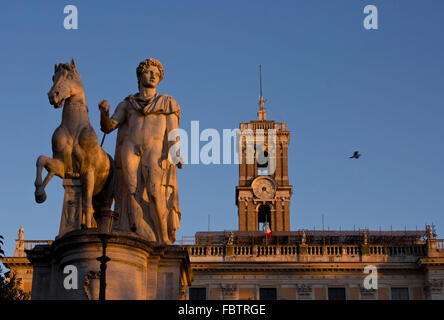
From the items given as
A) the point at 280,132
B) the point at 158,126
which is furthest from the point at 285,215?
the point at 158,126

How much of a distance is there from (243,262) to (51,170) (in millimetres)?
38027

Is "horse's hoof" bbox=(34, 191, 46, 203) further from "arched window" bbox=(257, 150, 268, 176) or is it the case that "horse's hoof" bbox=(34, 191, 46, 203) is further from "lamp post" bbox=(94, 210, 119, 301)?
"arched window" bbox=(257, 150, 268, 176)

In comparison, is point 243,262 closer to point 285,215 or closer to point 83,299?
point 285,215

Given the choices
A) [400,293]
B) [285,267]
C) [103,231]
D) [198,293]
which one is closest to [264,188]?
[285,267]

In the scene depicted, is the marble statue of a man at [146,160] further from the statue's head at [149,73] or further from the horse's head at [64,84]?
the horse's head at [64,84]

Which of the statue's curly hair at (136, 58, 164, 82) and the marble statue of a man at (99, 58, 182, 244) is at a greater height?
the statue's curly hair at (136, 58, 164, 82)

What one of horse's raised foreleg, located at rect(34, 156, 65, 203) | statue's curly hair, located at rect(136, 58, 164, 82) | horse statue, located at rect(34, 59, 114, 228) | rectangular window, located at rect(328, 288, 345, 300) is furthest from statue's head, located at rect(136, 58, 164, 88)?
rectangular window, located at rect(328, 288, 345, 300)

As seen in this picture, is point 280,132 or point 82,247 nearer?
point 82,247

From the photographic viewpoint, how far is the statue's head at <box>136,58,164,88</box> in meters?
20.7

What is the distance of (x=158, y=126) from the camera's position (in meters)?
20.3

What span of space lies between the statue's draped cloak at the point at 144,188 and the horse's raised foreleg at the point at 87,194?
1.10 metres

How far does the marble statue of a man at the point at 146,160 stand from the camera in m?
19.7

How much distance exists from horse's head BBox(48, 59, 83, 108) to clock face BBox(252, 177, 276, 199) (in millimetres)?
53441

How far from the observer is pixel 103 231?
1812 centimetres
